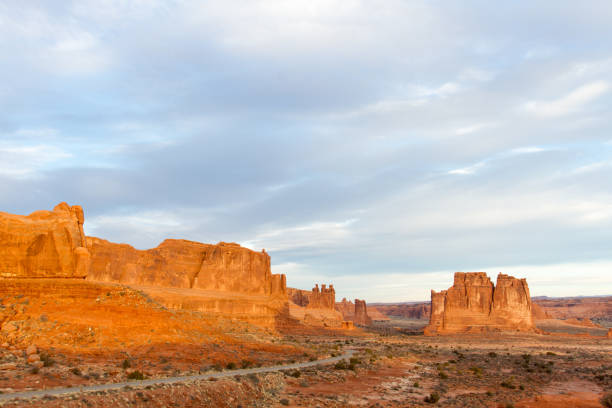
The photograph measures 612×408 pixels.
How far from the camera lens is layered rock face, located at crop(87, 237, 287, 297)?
62969mm

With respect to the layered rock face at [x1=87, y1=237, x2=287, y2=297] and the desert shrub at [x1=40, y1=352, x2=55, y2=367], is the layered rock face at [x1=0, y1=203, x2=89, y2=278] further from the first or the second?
the layered rock face at [x1=87, y1=237, x2=287, y2=297]

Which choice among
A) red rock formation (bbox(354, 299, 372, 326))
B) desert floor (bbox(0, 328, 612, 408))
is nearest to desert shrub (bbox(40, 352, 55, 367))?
desert floor (bbox(0, 328, 612, 408))

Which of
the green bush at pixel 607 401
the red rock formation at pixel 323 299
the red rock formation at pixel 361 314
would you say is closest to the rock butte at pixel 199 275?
the red rock formation at pixel 323 299

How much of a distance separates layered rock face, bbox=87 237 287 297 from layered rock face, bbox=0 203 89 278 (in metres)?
34.7

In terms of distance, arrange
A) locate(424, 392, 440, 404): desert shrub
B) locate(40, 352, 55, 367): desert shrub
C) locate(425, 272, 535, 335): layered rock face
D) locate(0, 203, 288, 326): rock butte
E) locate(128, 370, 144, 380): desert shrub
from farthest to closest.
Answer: locate(425, 272, 535, 335): layered rock face < locate(0, 203, 288, 326): rock butte < locate(424, 392, 440, 404): desert shrub < locate(128, 370, 144, 380): desert shrub < locate(40, 352, 55, 367): desert shrub

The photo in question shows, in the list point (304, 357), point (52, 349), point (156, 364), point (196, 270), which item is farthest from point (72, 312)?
point (196, 270)

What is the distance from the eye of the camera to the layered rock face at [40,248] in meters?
26.9

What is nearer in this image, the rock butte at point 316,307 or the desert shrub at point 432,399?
the desert shrub at point 432,399

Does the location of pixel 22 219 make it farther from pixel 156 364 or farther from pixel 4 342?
pixel 156 364

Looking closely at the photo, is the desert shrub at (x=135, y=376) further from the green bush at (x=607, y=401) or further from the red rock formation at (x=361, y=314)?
the red rock formation at (x=361, y=314)

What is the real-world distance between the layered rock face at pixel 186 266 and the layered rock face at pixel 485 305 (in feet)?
128

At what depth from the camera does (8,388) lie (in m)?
17.0

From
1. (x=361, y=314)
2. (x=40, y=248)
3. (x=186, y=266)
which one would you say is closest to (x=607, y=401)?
(x=40, y=248)

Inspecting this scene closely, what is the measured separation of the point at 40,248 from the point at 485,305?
3475 inches
